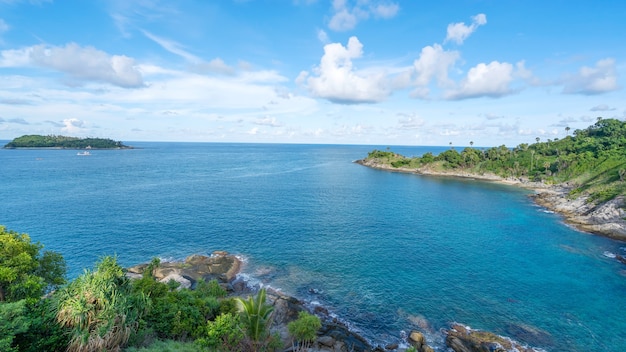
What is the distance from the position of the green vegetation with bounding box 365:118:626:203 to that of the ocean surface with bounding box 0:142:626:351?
81.3 feet

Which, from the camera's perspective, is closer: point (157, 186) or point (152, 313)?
point (152, 313)

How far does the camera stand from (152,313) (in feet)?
99.7

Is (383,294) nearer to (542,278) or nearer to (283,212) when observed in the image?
(542,278)

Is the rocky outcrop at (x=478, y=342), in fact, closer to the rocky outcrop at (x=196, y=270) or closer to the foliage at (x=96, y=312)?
the rocky outcrop at (x=196, y=270)

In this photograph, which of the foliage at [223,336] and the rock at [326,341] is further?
the rock at [326,341]

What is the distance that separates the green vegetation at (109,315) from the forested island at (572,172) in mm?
94185

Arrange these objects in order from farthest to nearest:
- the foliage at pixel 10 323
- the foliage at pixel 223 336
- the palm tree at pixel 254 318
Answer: the palm tree at pixel 254 318 → the foliage at pixel 223 336 → the foliage at pixel 10 323

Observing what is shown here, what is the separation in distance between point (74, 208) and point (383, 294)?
89.5 m

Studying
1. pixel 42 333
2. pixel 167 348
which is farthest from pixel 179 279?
pixel 167 348

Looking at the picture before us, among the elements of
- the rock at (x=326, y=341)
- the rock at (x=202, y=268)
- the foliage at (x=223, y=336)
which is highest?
the foliage at (x=223, y=336)

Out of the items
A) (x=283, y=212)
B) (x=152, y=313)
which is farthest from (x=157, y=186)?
(x=152, y=313)

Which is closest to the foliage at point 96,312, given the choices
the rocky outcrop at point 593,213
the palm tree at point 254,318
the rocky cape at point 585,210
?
the palm tree at point 254,318

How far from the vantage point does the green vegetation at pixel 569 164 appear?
10938cm

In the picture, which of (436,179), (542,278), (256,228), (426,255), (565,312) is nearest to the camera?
(565,312)
